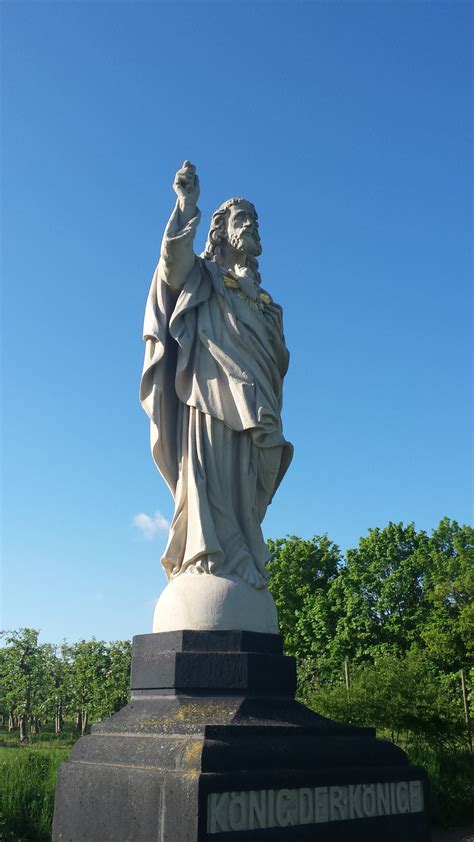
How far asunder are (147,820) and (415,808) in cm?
210

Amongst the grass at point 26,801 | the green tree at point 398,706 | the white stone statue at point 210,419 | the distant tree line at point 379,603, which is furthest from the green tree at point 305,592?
the white stone statue at point 210,419

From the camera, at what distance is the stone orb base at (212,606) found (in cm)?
587

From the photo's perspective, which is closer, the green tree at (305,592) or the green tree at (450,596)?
the green tree at (450,596)

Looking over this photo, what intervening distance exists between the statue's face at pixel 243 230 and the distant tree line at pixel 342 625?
24542 mm

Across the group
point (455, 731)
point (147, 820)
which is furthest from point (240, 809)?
point (455, 731)

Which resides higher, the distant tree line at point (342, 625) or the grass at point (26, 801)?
the distant tree line at point (342, 625)

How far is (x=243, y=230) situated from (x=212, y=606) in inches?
150

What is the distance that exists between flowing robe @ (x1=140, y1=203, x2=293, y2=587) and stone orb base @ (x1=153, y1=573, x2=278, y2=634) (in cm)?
13

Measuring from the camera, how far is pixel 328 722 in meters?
5.62

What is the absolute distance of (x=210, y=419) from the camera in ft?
21.8

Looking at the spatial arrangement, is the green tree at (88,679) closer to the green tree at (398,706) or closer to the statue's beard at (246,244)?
the green tree at (398,706)

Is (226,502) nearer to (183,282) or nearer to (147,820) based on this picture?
(183,282)

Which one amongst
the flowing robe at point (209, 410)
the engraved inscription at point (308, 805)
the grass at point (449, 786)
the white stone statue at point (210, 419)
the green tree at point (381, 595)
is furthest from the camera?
the green tree at point (381, 595)

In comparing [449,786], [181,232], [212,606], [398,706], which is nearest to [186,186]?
[181,232]
